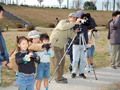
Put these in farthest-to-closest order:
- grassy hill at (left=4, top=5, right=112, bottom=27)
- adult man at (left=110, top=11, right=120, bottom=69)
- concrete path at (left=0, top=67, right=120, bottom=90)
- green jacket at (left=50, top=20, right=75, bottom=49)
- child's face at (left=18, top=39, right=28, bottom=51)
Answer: grassy hill at (left=4, top=5, right=112, bottom=27) → adult man at (left=110, top=11, right=120, bottom=69) → green jacket at (left=50, top=20, right=75, bottom=49) → concrete path at (left=0, top=67, right=120, bottom=90) → child's face at (left=18, top=39, right=28, bottom=51)

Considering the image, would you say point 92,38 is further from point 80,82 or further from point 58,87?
point 58,87

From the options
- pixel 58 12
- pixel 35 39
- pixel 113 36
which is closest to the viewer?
pixel 35 39

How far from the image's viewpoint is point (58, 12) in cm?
5419

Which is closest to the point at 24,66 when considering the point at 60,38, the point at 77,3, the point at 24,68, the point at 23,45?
the point at 24,68

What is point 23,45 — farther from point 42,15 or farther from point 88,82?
point 42,15

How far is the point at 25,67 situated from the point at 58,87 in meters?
1.82

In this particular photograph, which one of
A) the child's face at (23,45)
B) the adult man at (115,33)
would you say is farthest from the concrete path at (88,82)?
the child's face at (23,45)

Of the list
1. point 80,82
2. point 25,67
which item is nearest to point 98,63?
point 80,82

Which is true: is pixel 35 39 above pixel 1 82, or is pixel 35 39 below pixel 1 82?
above

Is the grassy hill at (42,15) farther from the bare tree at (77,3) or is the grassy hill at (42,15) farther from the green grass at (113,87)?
the green grass at (113,87)

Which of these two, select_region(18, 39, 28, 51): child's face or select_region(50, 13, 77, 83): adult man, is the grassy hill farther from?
select_region(18, 39, 28, 51): child's face

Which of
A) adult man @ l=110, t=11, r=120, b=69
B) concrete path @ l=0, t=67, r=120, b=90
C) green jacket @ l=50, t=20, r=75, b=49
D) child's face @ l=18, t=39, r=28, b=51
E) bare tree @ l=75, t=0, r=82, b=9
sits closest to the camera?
child's face @ l=18, t=39, r=28, b=51

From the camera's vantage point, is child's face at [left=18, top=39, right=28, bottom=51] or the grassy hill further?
the grassy hill

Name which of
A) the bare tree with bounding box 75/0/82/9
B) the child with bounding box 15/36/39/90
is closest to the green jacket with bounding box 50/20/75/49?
the child with bounding box 15/36/39/90
